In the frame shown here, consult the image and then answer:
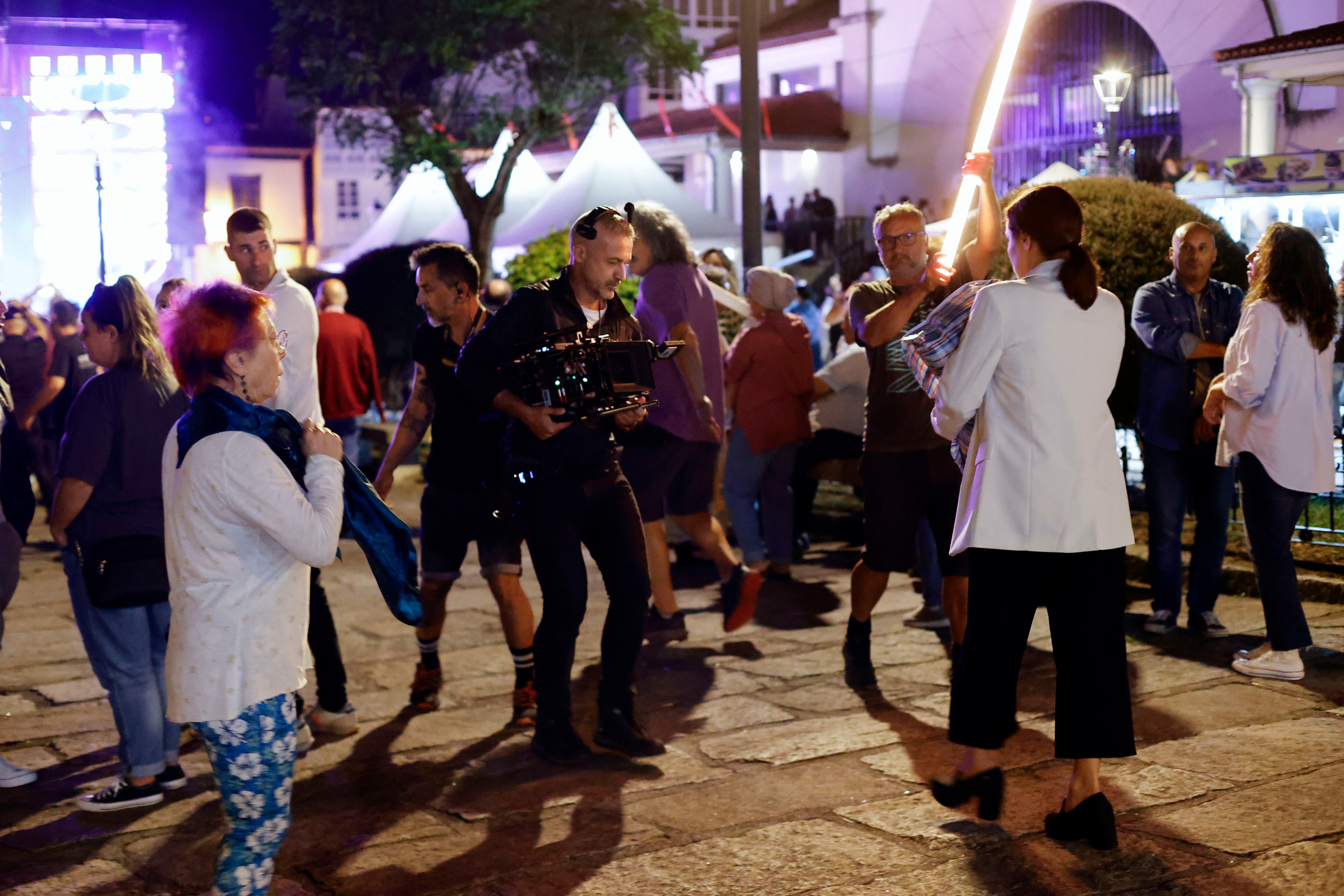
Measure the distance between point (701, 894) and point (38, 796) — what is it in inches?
104

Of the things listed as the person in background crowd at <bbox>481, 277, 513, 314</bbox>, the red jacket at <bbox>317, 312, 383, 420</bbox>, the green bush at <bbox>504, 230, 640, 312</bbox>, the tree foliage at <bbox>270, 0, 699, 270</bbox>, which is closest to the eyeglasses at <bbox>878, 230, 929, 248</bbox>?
the red jacket at <bbox>317, 312, 383, 420</bbox>

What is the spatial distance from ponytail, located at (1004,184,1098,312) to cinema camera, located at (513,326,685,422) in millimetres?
1333

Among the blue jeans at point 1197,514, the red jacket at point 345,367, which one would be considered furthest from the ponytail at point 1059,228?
the red jacket at point 345,367

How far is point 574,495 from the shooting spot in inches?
188

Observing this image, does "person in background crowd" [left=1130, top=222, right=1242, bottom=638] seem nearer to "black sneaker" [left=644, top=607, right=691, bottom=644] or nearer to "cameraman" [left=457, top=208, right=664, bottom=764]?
"black sneaker" [left=644, top=607, right=691, bottom=644]

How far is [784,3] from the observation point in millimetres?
38312

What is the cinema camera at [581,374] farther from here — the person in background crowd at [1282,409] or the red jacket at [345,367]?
the red jacket at [345,367]

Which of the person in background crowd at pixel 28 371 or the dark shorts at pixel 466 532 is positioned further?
the person in background crowd at pixel 28 371

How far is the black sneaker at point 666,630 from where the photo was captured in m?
6.88

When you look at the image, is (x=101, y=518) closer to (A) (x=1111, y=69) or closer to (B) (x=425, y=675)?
(B) (x=425, y=675)

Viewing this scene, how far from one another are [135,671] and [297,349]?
133 centimetres

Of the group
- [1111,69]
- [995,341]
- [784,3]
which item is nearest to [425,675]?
[995,341]

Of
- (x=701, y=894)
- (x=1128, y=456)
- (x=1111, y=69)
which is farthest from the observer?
(x=1111, y=69)

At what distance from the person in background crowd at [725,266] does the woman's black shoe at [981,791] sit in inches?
232
